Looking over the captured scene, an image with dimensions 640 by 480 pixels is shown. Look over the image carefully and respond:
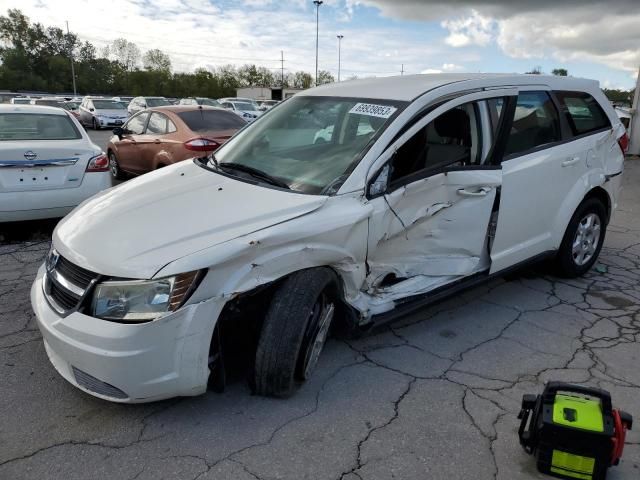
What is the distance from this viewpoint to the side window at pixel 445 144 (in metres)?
3.17

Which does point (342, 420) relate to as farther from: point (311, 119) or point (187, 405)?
point (311, 119)

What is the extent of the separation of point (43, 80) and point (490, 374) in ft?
300

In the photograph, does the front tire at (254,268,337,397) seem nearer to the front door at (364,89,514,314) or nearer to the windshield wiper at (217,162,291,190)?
the front door at (364,89,514,314)

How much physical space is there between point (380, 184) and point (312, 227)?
1.84 ft

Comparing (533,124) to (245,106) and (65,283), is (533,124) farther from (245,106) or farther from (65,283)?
(245,106)

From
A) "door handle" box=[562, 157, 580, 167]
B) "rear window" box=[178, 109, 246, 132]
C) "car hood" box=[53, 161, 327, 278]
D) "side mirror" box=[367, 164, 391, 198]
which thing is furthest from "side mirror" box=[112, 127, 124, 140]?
"door handle" box=[562, 157, 580, 167]

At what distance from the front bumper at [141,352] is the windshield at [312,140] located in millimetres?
1012

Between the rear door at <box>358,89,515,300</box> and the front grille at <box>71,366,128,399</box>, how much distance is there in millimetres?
1504

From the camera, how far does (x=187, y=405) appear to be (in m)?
2.72

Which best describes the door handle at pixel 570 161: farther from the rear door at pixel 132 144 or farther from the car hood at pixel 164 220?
the rear door at pixel 132 144

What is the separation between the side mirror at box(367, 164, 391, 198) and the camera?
2.90 m

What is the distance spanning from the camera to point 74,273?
2.54 meters

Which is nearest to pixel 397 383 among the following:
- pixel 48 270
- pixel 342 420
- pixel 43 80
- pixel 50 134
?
pixel 342 420

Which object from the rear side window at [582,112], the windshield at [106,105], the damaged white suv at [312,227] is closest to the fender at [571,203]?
the damaged white suv at [312,227]
